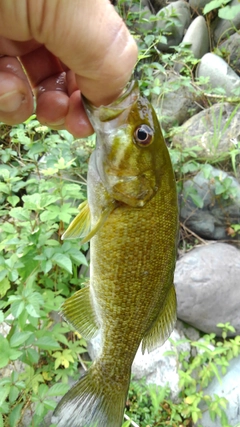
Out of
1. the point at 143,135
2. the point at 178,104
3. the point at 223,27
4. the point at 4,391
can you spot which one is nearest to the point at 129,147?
the point at 143,135

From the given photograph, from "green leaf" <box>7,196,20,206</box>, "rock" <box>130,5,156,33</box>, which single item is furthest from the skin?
"rock" <box>130,5,156,33</box>

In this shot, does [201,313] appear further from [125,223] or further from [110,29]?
[110,29]

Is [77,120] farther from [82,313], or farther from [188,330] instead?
[188,330]

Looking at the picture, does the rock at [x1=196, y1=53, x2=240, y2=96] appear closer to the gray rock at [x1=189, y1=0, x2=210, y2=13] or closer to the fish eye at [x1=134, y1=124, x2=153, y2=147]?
the gray rock at [x1=189, y1=0, x2=210, y2=13]

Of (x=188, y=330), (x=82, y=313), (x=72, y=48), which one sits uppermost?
(x=72, y=48)

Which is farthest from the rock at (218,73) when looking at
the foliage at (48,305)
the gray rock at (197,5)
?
the gray rock at (197,5)

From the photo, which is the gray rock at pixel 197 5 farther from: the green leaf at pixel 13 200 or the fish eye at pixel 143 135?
the fish eye at pixel 143 135
